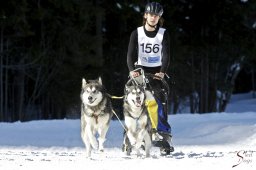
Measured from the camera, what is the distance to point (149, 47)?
8852 mm

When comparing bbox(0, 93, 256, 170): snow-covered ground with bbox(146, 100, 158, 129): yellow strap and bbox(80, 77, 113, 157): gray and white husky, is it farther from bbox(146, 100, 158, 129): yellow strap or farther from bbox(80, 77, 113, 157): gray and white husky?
bbox(146, 100, 158, 129): yellow strap

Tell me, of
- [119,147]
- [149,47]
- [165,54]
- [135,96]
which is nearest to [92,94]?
[135,96]

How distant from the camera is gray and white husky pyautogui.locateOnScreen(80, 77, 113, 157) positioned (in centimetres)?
850

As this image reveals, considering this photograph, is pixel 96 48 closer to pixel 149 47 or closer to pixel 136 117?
pixel 149 47

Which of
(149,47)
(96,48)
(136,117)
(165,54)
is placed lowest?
(136,117)

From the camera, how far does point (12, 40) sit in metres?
Result: 25.4

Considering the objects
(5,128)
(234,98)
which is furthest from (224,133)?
(234,98)

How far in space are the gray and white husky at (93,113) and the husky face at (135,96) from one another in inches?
20.6

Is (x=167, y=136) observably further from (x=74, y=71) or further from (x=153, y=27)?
(x=74, y=71)

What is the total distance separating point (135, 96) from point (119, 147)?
110 inches

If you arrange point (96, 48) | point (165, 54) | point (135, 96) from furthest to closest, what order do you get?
point (96, 48)
point (165, 54)
point (135, 96)

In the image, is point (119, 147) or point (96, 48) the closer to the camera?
point (119, 147)

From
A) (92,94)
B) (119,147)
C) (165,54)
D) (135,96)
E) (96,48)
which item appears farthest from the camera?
(96,48)

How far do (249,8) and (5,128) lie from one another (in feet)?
64.7
